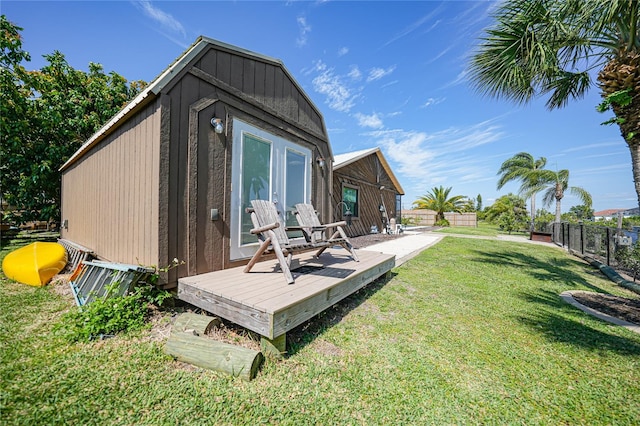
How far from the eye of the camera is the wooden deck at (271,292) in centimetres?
203

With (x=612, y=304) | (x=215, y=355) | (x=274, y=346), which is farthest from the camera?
(x=612, y=304)

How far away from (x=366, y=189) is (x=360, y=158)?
172 cm

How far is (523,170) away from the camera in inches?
671

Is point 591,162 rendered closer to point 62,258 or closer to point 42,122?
point 62,258

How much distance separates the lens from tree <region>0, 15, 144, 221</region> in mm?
7336

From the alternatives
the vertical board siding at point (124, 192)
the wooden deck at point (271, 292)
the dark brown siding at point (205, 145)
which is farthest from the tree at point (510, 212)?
the vertical board siding at point (124, 192)

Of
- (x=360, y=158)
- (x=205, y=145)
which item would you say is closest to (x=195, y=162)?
(x=205, y=145)

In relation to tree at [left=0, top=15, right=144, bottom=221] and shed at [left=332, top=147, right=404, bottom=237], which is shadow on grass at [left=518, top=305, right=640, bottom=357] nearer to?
shed at [left=332, top=147, right=404, bottom=237]

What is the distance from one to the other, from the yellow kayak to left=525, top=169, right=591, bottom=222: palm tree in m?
21.6

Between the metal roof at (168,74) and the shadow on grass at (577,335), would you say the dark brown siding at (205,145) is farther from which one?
the shadow on grass at (577,335)

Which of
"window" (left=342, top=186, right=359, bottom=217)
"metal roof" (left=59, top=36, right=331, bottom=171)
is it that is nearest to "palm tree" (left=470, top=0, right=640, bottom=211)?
"metal roof" (left=59, top=36, right=331, bottom=171)

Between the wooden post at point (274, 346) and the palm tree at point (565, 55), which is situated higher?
the palm tree at point (565, 55)

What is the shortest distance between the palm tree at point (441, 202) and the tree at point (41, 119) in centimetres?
2436

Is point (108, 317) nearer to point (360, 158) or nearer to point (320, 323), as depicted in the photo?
point (320, 323)
